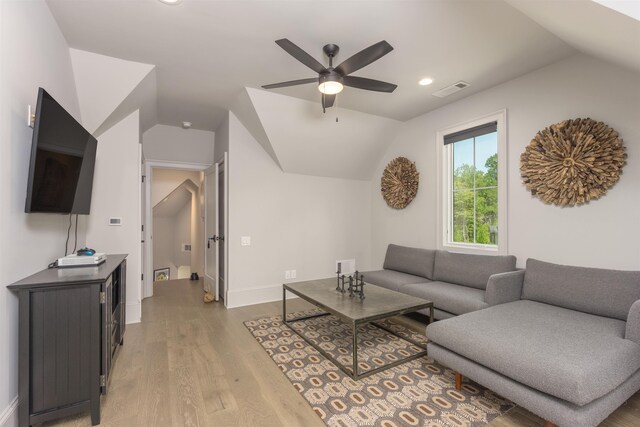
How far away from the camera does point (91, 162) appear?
112 inches

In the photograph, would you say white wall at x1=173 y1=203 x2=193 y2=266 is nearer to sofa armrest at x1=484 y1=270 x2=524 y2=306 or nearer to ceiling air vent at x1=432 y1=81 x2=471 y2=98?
ceiling air vent at x1=432 y1=81 x2=471 y2=98

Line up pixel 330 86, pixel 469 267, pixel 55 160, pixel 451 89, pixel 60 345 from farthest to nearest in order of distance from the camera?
pixel 451 89 < pixel 469 267 < pixel 330 86 < pixel 55 160 < pixel 60 345

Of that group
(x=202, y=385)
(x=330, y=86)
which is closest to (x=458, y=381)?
(x=202, y=385)

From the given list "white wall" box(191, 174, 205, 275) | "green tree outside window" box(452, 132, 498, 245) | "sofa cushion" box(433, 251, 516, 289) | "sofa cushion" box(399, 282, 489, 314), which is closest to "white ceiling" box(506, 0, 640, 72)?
"green tree outside window" box(452, 132, 498, 245)

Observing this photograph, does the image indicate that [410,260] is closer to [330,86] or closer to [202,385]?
[330,86]

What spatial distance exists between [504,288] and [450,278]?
0.79 m

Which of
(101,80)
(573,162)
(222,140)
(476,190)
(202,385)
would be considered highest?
(101,80)

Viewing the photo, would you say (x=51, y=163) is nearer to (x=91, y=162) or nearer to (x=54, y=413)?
(x=91, y=162)

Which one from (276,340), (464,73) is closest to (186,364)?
(276,340)

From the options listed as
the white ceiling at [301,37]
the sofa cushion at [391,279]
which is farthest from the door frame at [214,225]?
the sofa cushion at [391,279]

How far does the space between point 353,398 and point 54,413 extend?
1.78m

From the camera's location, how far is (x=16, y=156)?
1.76 metres

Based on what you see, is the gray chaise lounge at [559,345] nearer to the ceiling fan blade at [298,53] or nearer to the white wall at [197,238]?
the ceiling fan blade at [298,53]

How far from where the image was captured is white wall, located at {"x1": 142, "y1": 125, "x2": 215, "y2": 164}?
466 centimetres
